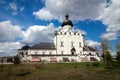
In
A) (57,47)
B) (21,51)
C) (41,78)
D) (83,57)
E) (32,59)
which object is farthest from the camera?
(21,51)

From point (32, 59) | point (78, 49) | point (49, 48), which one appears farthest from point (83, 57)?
point (32, 59)

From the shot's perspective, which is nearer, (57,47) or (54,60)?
(54,60)

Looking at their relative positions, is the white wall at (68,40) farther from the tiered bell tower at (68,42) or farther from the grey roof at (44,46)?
the grey roof at (44,46)

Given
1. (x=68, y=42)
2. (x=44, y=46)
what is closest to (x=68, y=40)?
(x=68, y=42)

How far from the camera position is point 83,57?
6322 cm

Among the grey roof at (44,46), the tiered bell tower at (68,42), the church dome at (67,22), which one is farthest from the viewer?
the church dome at (67,22)

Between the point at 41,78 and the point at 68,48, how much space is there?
134ft

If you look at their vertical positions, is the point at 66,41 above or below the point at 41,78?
above

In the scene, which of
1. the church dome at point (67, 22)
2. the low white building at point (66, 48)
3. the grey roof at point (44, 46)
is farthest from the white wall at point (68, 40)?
the church dome at point (67, 22)

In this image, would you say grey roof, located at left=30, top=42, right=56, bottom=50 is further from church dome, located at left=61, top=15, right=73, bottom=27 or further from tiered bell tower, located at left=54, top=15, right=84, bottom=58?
church dome, located at left=61, top=15, right=73, bottom=27

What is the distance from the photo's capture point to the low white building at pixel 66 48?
62.8 meters

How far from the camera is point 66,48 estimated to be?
226 ft

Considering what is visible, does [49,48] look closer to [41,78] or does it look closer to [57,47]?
[57,47]

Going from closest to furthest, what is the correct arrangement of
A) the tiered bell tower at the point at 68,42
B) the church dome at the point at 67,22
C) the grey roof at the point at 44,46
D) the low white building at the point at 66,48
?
the low white building at the point at 66,48 → the grey roof at the point at 44,46 → the tiered bell tower at the point at 68,42 → the church dome at the point at 67,22
